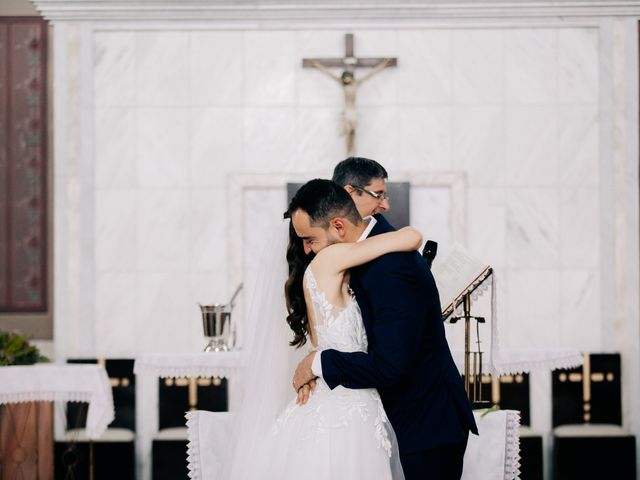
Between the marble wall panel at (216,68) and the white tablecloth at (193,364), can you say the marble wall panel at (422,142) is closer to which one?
the marble wall panel at (216,68)

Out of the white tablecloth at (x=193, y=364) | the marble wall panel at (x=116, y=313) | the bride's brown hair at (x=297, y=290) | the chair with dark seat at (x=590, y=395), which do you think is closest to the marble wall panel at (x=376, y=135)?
the marble wall panel at (x=116, y=313)

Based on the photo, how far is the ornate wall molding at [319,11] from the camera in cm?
762

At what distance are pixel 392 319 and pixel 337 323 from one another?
32cm

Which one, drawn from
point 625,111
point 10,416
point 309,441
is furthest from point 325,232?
point 625,111

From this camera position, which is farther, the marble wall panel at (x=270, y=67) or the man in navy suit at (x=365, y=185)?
the marble wall panel at (x=270, y=67)

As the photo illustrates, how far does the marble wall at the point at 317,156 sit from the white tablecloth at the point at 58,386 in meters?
1.78

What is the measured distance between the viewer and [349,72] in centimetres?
752

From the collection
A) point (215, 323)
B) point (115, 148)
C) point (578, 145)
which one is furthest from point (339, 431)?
point (578, 145)

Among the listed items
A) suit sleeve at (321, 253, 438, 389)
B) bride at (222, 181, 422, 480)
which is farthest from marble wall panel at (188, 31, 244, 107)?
suit sleeve at (321, 253, 438, 389)

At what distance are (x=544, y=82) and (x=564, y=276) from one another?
155 centimetres

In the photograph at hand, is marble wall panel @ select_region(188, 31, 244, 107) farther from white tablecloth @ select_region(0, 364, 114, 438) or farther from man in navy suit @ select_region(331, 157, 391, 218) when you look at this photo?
man in navy suit @ select_region(331, 157, 391, 218)

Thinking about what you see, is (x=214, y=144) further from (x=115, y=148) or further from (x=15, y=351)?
(x=15, y=351)

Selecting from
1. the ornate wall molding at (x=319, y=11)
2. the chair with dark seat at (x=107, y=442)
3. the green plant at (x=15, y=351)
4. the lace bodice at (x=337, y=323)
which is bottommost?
the chair with dark seat at (x=107, y=442)

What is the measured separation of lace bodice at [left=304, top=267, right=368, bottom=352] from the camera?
3.26 m
